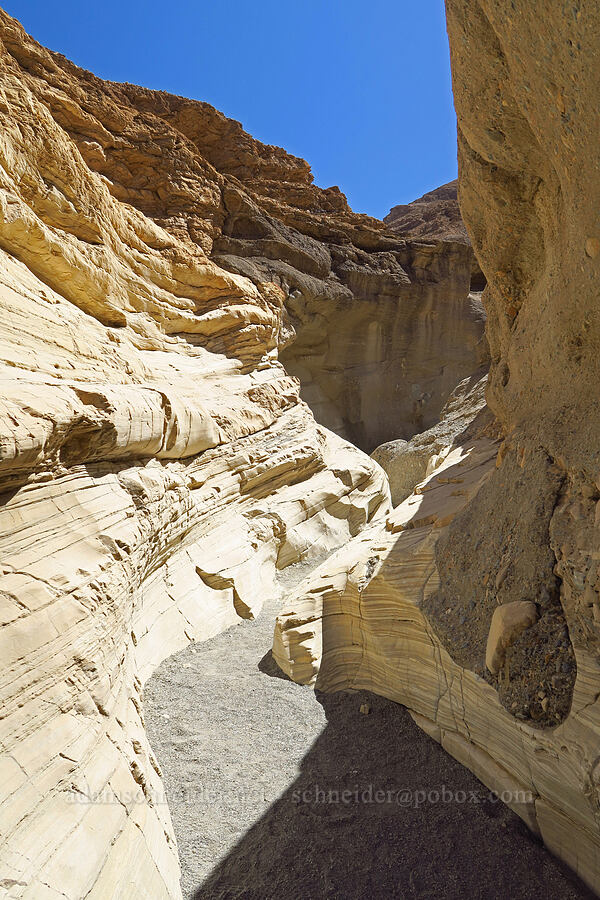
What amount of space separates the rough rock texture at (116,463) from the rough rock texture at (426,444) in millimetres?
1955

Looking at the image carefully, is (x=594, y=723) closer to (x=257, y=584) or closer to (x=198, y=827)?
(x=198, y=827)

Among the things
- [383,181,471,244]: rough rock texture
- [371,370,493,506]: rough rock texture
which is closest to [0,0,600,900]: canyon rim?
[371,370,493,506]: rough rock texture

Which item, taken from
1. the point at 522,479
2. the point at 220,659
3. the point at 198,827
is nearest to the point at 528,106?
the point at 522,479

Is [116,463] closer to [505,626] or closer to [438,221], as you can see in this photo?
[505,626]

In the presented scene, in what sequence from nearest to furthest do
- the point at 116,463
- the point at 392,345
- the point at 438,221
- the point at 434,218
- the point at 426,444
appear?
the point at 116,463 < the point at 426,444 < the point at 392,345 < the point at 438,221 < the point at 434,218

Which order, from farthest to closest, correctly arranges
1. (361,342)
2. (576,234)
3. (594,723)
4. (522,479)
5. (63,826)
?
(361,342), (522,479), (576,234), (63,826), (594,723)

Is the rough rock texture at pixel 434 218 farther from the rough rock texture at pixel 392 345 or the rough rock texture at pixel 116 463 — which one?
the rough rock texture at pixel 116 463

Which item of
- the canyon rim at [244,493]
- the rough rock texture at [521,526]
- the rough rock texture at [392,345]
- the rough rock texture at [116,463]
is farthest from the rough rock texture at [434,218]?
the rough rock texture at [521,526]

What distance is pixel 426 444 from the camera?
13.5 m

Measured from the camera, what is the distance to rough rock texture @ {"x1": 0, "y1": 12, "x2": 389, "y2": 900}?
3000 millimetres

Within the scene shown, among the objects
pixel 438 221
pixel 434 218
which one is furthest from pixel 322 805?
pixel 434 218

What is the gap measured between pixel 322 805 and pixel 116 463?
12.1 ft

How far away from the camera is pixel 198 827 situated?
11.6ft

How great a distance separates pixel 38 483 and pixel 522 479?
12.2ft
